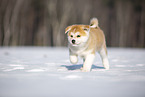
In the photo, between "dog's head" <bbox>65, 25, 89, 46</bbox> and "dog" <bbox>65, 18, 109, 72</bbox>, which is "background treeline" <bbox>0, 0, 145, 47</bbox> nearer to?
"dog" <bbox>65, 18, 109, 72</bbox>

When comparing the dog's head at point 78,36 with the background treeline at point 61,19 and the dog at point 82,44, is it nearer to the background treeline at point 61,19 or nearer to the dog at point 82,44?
the dog at point 82,44

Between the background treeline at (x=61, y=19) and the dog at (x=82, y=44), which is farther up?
the background treeline at (x=61, y=19)

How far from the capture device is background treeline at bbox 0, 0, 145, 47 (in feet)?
60.2

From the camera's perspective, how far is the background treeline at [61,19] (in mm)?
18359

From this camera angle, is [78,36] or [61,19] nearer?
[78,36]

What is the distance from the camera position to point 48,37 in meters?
19.3

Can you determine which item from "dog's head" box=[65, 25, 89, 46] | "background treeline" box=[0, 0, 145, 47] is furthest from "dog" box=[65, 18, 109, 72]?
"background treeline" box=[0, 0, 145, 47]

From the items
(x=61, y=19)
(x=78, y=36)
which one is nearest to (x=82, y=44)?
(x=78, y=36)

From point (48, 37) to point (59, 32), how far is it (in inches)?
68.6

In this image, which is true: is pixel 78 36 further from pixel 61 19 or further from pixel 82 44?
pixel 61 19

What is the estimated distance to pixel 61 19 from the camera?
1880 cm

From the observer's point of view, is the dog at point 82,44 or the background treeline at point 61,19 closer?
the dog at point 82,44

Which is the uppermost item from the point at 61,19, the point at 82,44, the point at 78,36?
the point at 61,19

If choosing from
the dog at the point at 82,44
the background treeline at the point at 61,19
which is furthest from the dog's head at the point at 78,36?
the background treeline at the point at 61,19
